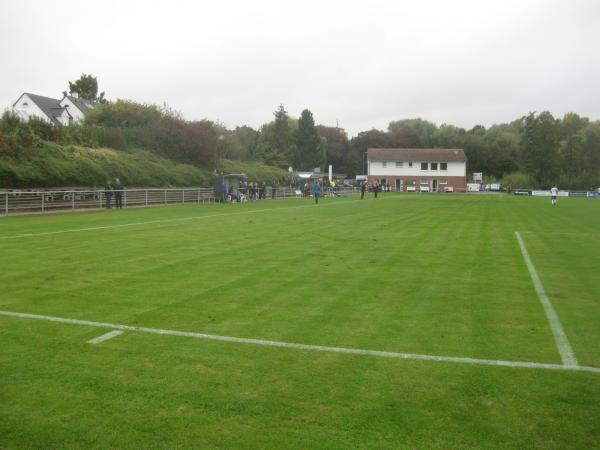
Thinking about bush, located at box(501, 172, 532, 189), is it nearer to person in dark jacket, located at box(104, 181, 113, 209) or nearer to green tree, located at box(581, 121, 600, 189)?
green tree, located at box(581, 121, 600, 189)

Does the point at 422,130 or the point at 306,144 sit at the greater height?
the point at 422,130

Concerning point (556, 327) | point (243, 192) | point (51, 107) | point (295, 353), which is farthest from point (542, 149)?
point (295, 353)

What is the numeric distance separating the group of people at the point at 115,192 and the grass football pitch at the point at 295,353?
22096 millimetres

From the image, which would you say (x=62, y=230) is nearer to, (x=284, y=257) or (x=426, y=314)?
(x=284, y=257)

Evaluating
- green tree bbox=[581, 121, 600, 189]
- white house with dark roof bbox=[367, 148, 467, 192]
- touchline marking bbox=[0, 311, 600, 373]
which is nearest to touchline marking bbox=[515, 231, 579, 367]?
touchline marking bbox=[0, 311, 600, 373]

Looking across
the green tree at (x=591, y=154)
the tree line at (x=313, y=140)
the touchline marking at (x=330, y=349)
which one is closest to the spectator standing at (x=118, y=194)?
the tree line at (x=313, y=140)

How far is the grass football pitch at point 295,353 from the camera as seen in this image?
381cm

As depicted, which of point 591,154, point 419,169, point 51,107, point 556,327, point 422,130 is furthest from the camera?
point 422,130

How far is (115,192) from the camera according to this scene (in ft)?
109

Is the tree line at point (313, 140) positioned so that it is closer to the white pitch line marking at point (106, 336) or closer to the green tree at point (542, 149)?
the green tree at point (542, 149)

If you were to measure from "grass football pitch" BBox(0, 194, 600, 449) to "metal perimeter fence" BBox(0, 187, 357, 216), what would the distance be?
58.0 ft

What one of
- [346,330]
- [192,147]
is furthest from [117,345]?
[192,147]

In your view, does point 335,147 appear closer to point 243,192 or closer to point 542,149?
point 542,149

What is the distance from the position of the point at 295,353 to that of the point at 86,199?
29.3 metres
